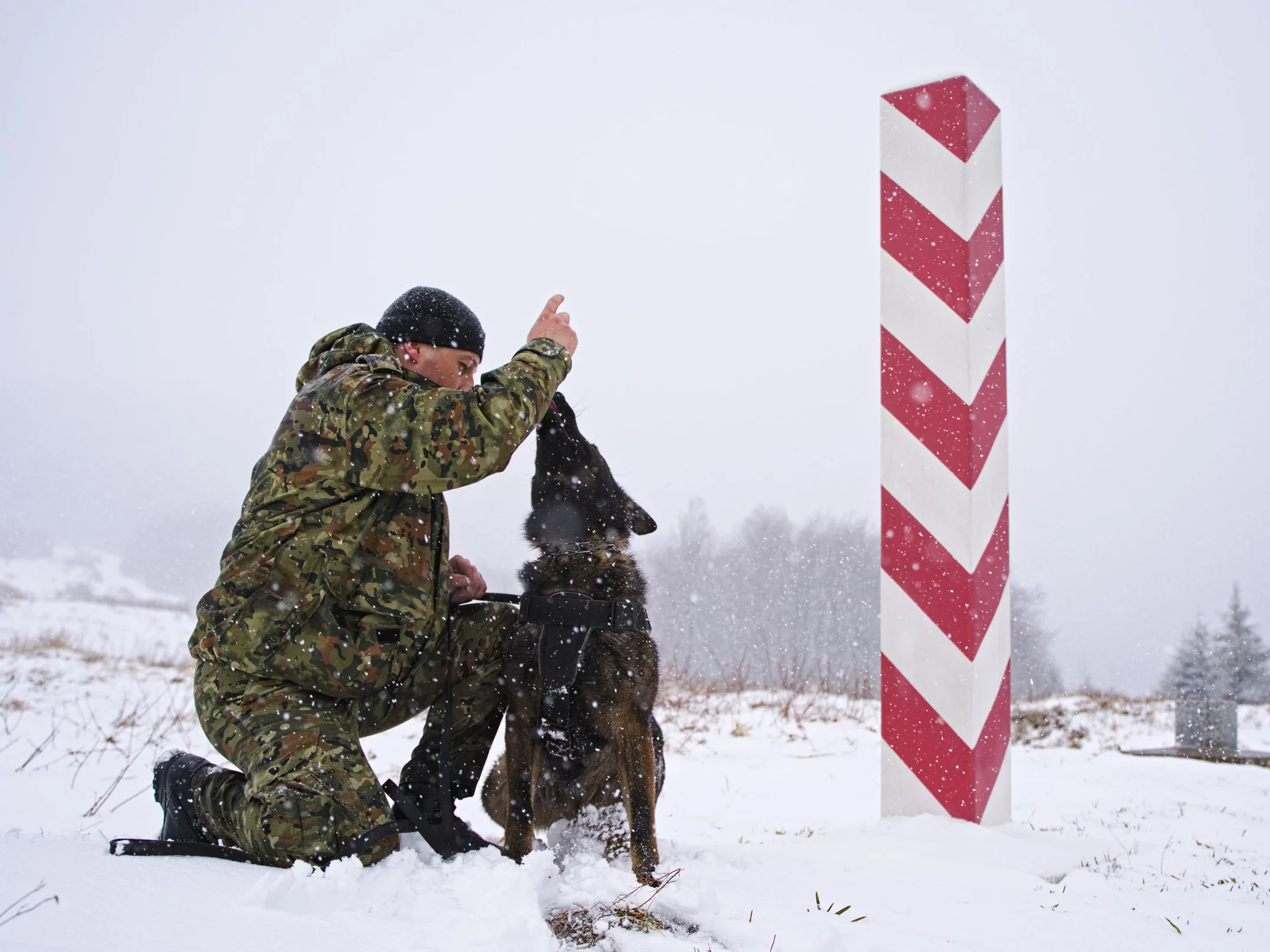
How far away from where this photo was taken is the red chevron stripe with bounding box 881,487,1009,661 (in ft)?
9.53

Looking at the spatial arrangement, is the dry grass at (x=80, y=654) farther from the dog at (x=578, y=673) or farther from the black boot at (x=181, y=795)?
the dog at (x=578, y=673)

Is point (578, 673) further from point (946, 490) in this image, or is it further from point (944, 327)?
point (944, 327)

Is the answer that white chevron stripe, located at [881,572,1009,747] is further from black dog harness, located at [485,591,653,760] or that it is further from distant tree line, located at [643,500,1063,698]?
distant tree line, located at [643,500,1063,698]

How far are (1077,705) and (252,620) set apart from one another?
837cm

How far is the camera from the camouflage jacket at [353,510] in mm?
2084

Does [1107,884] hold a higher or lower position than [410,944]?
lower

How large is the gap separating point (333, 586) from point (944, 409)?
231 centimetres

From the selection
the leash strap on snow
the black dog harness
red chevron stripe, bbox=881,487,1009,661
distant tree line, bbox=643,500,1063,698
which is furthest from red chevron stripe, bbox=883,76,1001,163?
distant tree line, bbox=643,500,1063,698

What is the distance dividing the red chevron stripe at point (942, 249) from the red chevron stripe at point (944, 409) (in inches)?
10.3

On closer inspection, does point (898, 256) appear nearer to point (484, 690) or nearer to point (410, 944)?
point (484, 690)

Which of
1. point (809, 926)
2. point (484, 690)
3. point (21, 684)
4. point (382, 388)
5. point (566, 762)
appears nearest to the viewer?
point (809, 926)

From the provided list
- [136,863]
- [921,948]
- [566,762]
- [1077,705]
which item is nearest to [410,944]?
[136,863]

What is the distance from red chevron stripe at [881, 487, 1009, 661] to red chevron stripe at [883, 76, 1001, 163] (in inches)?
57.0

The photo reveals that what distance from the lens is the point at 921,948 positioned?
5.46 ft
